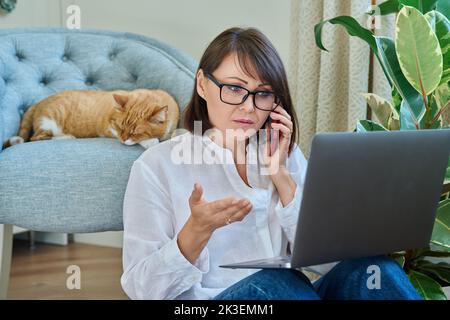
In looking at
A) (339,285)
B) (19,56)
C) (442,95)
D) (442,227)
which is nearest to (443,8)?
(442,95)

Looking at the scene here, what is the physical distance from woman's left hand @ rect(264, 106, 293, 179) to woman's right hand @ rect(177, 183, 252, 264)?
0.67 ft

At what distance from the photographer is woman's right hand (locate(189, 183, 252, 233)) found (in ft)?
2.93

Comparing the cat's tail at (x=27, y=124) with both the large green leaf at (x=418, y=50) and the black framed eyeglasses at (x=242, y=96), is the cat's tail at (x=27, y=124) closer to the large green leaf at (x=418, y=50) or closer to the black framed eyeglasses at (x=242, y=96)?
the black framed eyeglasses at (x=242, y=96)

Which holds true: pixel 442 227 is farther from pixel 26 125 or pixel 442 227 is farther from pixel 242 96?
pixel 26 125

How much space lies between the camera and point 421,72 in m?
1.25

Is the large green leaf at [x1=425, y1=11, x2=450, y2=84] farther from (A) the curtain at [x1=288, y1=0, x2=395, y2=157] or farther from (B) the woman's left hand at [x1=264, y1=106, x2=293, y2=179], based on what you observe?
(A) the curtain at [x1=288, y1=0, x2=395, y2=157]

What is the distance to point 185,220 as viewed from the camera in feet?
3.74

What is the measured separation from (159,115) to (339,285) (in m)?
0.83

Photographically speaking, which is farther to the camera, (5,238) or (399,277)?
(5,238)

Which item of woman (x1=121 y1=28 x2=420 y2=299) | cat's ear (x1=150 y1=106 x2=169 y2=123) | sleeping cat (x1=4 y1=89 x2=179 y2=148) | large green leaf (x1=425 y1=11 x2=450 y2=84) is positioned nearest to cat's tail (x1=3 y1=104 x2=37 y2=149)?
sleeping cat (x1=4 y1=89 x2=179 y2=148)

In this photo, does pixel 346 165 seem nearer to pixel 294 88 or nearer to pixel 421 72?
pixel 421 72

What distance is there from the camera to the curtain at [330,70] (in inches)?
76.7

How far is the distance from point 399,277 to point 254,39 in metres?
0.48
